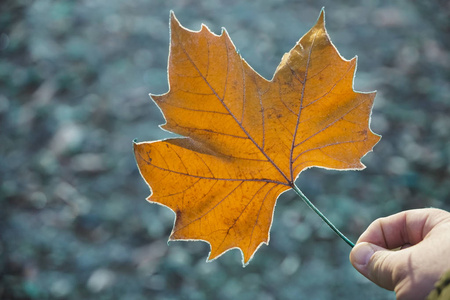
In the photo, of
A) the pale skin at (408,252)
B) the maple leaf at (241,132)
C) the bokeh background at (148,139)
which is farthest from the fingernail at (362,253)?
the bokeh background at (148,139)

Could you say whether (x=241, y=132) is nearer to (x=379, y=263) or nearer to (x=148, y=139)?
(x=379, y=263)

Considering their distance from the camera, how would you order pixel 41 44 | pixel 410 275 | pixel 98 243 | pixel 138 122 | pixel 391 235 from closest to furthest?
1. pixel 410 275
2. pixel 391 235
3. pixel 98 243
4. pixel 138 122
5. pixel 41 44

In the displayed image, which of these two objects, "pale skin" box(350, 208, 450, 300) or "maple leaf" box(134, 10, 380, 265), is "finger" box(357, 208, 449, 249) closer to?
"pale skin" box(350, 208, 450, 300)

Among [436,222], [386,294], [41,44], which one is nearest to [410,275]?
[436,222]


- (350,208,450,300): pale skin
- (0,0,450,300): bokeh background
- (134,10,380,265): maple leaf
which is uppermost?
(0,0,450,300): bokeh background

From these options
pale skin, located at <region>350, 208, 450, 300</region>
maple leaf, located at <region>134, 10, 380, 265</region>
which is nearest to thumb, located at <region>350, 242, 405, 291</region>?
pale skin, located at <region>350, 208, 450, 300</region>

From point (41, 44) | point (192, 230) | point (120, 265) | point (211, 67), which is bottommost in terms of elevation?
point (192, 230)

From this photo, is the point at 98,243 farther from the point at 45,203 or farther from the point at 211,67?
the point at 211,67

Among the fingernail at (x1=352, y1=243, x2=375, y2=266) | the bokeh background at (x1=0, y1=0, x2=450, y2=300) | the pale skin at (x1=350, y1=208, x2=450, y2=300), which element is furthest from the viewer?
the bokeh background at (x1=0, y1=0, x2=450, y2=300)

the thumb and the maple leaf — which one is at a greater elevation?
the maple leaf
